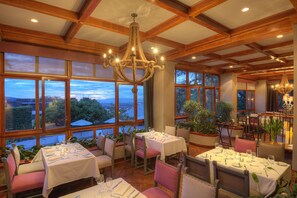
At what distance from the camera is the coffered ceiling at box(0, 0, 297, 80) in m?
2.58

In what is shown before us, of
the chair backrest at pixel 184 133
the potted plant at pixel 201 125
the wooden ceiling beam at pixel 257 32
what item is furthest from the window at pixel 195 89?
the wooden ceiling beam at pixel 257 32

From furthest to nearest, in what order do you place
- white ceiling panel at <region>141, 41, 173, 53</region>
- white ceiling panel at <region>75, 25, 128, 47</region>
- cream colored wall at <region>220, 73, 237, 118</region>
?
1. cream colored wall at <region>220, 73, 237, 118</region>
2. white ceiling panel at <region>141, 41, 173, 53</region>
3. white ceiling panel at <region>75, 25, 128, 47</region>

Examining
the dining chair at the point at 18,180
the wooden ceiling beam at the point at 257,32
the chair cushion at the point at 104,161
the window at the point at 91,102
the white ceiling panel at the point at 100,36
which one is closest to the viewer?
the dining chair at the point at 18,180

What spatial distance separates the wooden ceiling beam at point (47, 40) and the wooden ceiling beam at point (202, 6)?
2665 millimetres

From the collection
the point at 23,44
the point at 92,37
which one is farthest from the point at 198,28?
the point at 23,44

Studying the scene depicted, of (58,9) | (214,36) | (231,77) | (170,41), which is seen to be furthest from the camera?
(231,77)

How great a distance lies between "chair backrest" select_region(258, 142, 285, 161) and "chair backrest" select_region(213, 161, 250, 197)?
4.86ft

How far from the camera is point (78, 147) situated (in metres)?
3.51

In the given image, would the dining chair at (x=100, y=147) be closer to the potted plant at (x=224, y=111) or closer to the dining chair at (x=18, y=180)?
the dining chair at (x=18, y=180)

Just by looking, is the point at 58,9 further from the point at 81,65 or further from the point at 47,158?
the point at 47,158

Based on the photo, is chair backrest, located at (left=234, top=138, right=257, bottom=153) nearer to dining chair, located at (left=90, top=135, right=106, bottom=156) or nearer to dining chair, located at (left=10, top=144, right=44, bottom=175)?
dining chair, located at (left=90, top=135, right=106, bottom=156)

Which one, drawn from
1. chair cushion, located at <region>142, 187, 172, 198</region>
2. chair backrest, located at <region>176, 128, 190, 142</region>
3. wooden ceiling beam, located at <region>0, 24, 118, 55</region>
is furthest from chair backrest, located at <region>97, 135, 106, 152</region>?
wooden ceiling beam, located at <region>0, 24, 118, 55</region>

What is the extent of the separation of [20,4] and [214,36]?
12.5 ft

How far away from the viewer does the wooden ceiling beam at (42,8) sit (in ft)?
7.92
